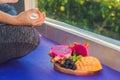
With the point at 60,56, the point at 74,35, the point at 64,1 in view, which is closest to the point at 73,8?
the point at 64,1

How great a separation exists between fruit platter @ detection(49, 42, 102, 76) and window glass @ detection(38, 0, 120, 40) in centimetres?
19

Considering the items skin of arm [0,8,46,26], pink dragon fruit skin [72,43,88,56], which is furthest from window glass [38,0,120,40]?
skin of arm [0,8,46,26]

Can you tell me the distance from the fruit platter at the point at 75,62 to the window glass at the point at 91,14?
0.19 metres

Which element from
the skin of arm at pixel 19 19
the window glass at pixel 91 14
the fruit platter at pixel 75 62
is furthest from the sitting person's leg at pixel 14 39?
the window glass at pixel 91 14

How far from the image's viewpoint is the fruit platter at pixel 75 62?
0.89 m

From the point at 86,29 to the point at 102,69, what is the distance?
31 centimetres

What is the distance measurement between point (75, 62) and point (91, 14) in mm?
362

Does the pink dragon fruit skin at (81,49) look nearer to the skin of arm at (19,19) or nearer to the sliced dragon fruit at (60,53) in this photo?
the sliced dragon fruit at (60,53)

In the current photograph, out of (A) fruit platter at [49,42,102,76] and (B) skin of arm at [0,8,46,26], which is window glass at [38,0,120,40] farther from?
(B) skin of arm at [0,8,46,26]

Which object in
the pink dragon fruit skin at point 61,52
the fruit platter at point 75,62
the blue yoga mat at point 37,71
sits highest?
the pink dragon fruit skin at point 61,52

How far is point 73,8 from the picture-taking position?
1332 mm

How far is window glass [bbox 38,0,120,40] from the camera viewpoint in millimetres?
1054

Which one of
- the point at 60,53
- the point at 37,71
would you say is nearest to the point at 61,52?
the point at 60,53

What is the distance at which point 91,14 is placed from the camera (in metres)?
1.19
